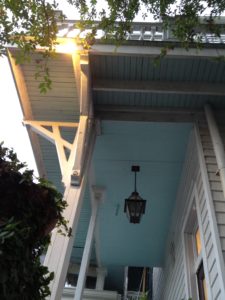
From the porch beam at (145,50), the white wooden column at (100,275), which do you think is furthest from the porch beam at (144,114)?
the white wooden column at (100,275)

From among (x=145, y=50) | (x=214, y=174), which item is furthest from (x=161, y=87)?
(x=214, y=174)

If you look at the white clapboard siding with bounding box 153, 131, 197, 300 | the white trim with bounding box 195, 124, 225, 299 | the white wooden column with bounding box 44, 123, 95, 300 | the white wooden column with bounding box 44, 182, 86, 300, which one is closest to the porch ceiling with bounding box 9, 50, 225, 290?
the white clapboard siding with bounding box 153, 131, 197, 300

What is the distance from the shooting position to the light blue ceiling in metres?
5.19

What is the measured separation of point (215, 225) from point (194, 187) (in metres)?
1.18

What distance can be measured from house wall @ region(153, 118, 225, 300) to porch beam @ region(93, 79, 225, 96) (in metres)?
0.51

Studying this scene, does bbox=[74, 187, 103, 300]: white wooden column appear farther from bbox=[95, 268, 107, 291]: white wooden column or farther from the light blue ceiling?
bbox=[95, 268, 107, 291]: white wooden column

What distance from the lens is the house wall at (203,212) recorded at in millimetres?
3441

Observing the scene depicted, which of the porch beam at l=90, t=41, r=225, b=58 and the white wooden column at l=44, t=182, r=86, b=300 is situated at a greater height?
the porch beam at l=90, t=41, r=225, b=58

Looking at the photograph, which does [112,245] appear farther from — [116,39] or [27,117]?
[116,39]

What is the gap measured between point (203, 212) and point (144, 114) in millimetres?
1676

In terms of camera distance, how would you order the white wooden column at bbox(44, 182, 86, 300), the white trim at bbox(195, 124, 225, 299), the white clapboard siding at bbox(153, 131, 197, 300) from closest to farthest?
the white wooden column at bbox(44, 182, 86, 300) < the white trim at bbox(195, 124, 225, 299) < the white clapboard siding at bbox(153, 131, 197, 300)

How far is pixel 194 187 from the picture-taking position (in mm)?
4633

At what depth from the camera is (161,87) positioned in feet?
14.4

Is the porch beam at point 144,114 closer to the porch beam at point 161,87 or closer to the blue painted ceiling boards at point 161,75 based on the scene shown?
the blue painted ceiling boards at point 161,75
